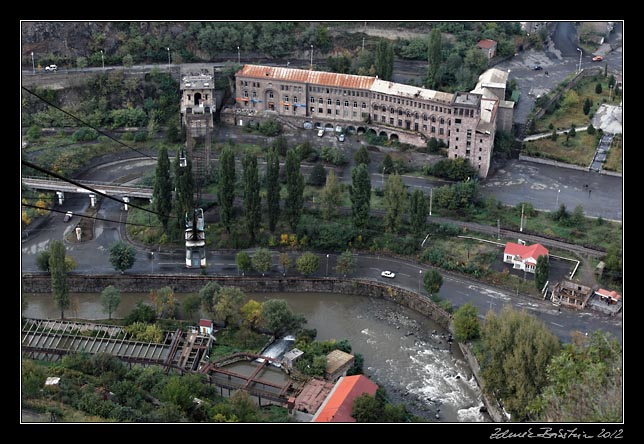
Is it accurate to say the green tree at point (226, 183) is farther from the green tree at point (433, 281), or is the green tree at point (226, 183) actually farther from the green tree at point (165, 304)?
the green tree at point (433, 281)

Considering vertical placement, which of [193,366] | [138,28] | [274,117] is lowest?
[193,366]

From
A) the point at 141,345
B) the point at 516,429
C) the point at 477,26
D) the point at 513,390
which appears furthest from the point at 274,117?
the point at 516,429

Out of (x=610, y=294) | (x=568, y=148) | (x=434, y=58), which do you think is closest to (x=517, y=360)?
(x=610, y=294)

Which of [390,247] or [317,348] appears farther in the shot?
[390,247]

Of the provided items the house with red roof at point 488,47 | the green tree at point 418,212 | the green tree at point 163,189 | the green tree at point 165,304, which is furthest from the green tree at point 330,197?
the house with red roof at point 488,47

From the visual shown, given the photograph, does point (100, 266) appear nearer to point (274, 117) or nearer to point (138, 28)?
point (274, 117)

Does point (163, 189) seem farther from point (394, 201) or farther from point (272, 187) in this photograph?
point (394, 201)
